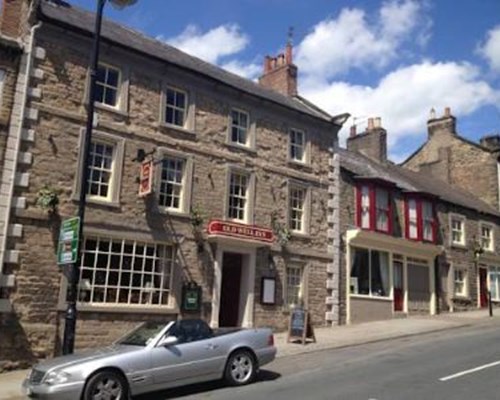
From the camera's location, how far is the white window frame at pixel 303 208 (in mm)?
21216

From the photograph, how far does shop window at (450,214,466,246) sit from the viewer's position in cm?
2916

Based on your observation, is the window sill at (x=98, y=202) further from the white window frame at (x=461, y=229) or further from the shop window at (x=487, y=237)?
the shop window at (x=487, y=237)

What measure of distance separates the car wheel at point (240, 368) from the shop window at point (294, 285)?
8.77m

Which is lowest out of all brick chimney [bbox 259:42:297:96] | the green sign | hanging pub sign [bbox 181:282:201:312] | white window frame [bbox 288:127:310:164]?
hanging pub sign [bbox 181:282:201:312]

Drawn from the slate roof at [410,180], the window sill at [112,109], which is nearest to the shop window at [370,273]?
the slate roof at [410,180]

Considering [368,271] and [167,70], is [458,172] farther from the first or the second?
[167,70]

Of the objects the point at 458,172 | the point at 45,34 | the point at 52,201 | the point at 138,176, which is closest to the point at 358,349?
the point at 138,176

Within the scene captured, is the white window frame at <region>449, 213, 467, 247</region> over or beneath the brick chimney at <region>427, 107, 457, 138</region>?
beneath

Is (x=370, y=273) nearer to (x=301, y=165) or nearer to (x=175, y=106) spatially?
(x=301, y=165)

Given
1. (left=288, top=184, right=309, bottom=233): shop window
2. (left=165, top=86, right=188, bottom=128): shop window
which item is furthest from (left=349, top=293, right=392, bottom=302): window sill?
(left=165, top=86, right=188, bottom=128): shop window

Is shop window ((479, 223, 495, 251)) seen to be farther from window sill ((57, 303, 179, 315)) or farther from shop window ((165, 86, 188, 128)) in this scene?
window sill ((57, 303, 179, 315))

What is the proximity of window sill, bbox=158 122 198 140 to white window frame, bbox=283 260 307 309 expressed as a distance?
5.60 m

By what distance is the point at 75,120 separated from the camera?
16438 mm

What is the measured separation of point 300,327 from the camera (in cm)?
1730
